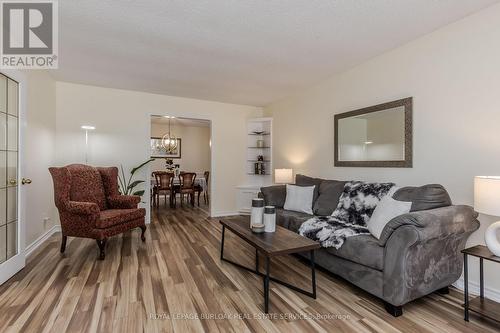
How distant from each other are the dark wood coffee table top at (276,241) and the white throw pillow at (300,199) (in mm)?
914

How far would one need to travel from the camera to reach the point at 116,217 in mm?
2971

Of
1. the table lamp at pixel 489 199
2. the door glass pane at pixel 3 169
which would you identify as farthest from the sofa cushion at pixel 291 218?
the door glass pane at pixel 3 169

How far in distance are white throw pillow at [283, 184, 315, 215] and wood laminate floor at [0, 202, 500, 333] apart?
0.73m

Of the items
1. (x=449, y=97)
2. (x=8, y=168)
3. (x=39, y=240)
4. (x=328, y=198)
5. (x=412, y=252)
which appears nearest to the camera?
(x=412, y=252)

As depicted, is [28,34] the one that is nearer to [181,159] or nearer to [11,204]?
[11,204]

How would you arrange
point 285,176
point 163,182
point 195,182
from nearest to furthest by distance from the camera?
point 285,176 → point 163,182 → point 195,182

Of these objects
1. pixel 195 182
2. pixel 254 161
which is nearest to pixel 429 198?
pixel 254 161

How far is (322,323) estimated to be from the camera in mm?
1711

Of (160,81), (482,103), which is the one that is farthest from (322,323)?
(160,81)

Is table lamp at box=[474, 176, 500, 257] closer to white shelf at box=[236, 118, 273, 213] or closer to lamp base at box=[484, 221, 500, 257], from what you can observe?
lamp base at box=[484, 221, 500, 257]

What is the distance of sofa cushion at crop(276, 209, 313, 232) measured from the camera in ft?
9.37

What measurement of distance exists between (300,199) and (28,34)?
3.55 m

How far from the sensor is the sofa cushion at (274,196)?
3.58m

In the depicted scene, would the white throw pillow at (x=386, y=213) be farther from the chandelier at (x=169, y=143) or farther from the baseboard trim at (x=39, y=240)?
the chandelier at (x=169, y=143)
